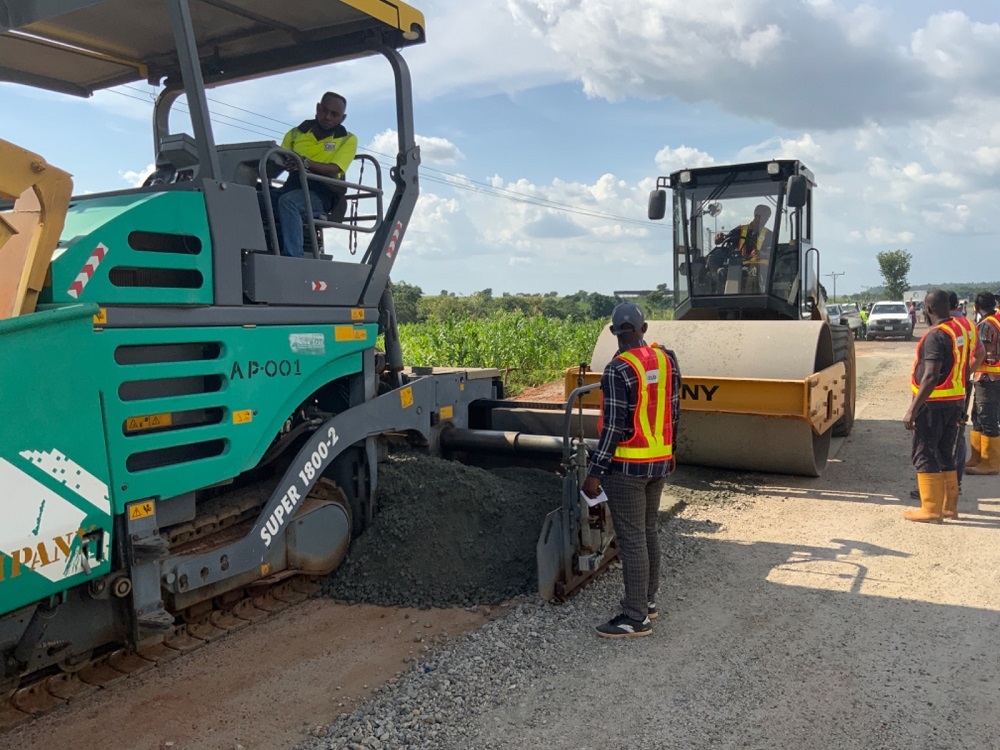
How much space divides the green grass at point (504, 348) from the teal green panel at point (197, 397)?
479 inches

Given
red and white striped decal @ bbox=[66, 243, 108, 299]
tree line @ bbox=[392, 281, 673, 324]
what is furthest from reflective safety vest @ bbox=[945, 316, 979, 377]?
tree line @ bbox=[392, 281, 673, 324]

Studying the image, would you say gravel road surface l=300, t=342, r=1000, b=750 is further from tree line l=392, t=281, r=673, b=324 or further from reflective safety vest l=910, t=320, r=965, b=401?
tree line l=392, t=281, r=673, b=324

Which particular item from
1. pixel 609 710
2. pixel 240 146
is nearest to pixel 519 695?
pixel 609 710

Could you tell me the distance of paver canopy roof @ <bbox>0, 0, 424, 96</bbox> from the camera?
176 inches

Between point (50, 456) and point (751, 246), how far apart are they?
7753 mm

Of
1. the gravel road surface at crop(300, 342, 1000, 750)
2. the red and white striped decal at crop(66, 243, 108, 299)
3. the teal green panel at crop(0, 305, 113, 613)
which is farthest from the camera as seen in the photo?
the gravel road surface at crop(300, 342, 1000, 750)

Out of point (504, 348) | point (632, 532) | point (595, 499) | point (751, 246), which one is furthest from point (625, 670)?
point (504, 348)

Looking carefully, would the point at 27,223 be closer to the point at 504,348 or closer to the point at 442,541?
the point at 442,541

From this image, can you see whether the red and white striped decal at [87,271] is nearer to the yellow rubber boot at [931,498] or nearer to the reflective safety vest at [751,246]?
the yellow rubber boot at [931,498]

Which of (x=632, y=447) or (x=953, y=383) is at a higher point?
(x=953, y=383)

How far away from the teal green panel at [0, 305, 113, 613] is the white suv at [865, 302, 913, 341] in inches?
1261

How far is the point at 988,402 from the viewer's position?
8148mm

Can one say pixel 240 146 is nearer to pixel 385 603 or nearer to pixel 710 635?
pixel 385 603

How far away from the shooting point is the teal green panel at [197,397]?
3572 mm
